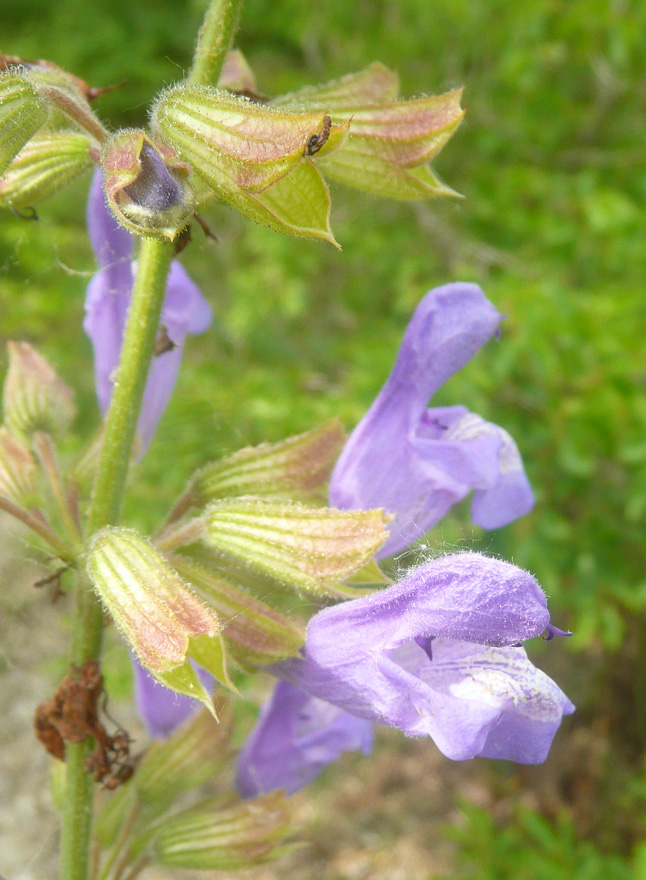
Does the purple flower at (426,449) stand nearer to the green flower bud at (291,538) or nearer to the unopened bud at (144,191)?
the green flower bud at (291,538)

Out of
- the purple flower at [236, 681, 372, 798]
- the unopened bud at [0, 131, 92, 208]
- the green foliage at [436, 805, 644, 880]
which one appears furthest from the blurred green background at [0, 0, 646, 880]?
the unopened bud at [0, 131, 92, 208]

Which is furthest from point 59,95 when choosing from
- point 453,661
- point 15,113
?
point 453,661

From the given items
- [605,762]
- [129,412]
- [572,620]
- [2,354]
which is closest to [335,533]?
[129,412]

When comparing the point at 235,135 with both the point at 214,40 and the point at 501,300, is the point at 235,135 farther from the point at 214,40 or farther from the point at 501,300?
the point at 501,300

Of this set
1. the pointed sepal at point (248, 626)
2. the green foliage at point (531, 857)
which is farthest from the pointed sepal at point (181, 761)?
the green foliage at point (531, 857)

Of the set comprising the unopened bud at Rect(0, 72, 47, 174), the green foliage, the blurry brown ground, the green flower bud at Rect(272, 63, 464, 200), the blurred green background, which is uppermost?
the unopened bud at Rect(0, 72, 47, 174)

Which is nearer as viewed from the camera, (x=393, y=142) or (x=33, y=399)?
(x=393, y=142)

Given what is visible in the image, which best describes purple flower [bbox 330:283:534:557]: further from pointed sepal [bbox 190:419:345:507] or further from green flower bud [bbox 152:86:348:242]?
green flower bud [bbox 152:86:348:242]
